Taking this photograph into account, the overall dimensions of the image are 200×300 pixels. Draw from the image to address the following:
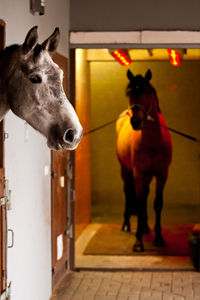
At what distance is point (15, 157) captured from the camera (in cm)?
387

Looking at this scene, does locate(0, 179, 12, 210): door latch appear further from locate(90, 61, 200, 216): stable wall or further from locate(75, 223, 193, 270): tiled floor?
locate(90, 61, 200, 216): stable wall

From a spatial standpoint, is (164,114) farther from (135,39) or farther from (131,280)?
(131,280)

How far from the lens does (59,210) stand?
5516 mm

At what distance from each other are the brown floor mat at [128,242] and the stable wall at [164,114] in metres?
1.68

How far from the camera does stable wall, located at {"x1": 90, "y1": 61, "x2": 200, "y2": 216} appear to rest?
396 inches

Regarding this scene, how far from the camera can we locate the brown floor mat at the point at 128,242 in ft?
22.2

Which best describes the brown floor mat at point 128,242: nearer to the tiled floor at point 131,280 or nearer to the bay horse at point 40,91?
the tiled floor at point 131,280

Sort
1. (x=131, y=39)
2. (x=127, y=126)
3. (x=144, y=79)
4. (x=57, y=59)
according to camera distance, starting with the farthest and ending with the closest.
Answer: (x=127, y=126)
(x=144, y=79)
(x=131, y=39)
(x=57, y=59)

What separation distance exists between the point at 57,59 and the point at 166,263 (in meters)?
2.52

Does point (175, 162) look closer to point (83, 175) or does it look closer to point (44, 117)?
point (83, 175)

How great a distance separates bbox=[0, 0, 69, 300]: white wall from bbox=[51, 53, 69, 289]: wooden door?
0.21 meters

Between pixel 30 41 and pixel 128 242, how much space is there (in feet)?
17.6

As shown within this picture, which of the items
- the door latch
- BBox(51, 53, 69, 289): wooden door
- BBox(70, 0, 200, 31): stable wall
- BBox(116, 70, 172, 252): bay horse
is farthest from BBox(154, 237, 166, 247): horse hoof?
the door latch

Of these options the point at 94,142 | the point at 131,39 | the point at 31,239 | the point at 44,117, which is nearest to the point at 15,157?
the point at 31,239
